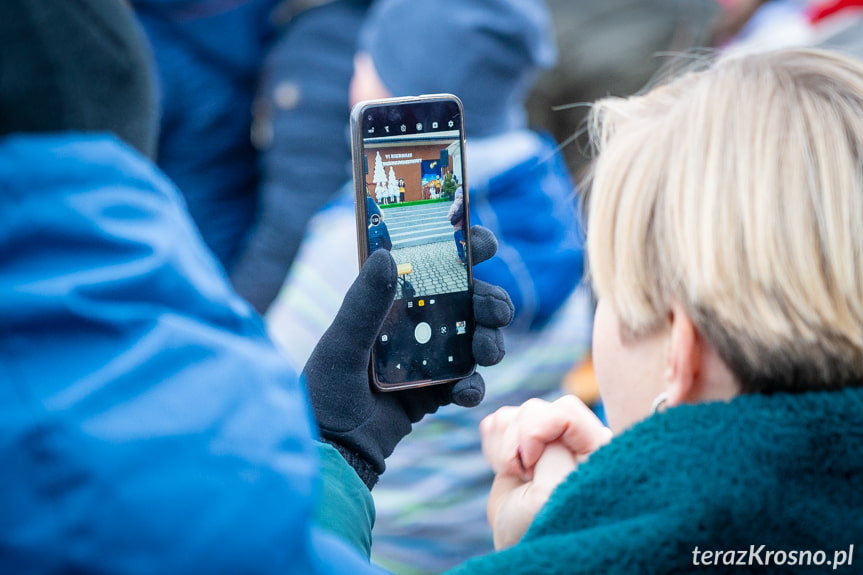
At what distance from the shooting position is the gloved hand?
3.52 feet

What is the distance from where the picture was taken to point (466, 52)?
1780 millimetres

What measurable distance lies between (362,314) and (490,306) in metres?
0.17

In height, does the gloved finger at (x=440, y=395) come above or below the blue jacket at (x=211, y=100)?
below

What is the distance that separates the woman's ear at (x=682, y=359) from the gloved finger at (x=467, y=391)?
0.30m

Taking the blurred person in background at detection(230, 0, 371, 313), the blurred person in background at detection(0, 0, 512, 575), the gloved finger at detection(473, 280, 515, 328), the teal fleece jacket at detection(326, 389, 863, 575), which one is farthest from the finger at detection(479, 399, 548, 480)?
the blurred person in background at detection(230, 0, 371, 313)

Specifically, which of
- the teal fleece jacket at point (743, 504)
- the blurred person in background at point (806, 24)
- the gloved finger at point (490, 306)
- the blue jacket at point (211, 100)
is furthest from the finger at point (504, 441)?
the blurred person in background at point (806, 24)

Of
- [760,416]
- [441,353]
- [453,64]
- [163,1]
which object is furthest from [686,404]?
[163,1]

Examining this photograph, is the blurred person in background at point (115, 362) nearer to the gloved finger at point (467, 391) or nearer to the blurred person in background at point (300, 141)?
the gloved finger at point (467, 391)

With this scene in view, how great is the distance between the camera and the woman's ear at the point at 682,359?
872 mm

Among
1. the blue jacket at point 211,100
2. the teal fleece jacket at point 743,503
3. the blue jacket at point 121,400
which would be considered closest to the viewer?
the blue jacket at point 121,400

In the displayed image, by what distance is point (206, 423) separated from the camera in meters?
0.60

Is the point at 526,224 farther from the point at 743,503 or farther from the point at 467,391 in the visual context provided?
the point at 743,503

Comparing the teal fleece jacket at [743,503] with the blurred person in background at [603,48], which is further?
the blurred person in background at [603,48]

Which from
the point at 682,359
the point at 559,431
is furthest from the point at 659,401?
the point at 559,431
